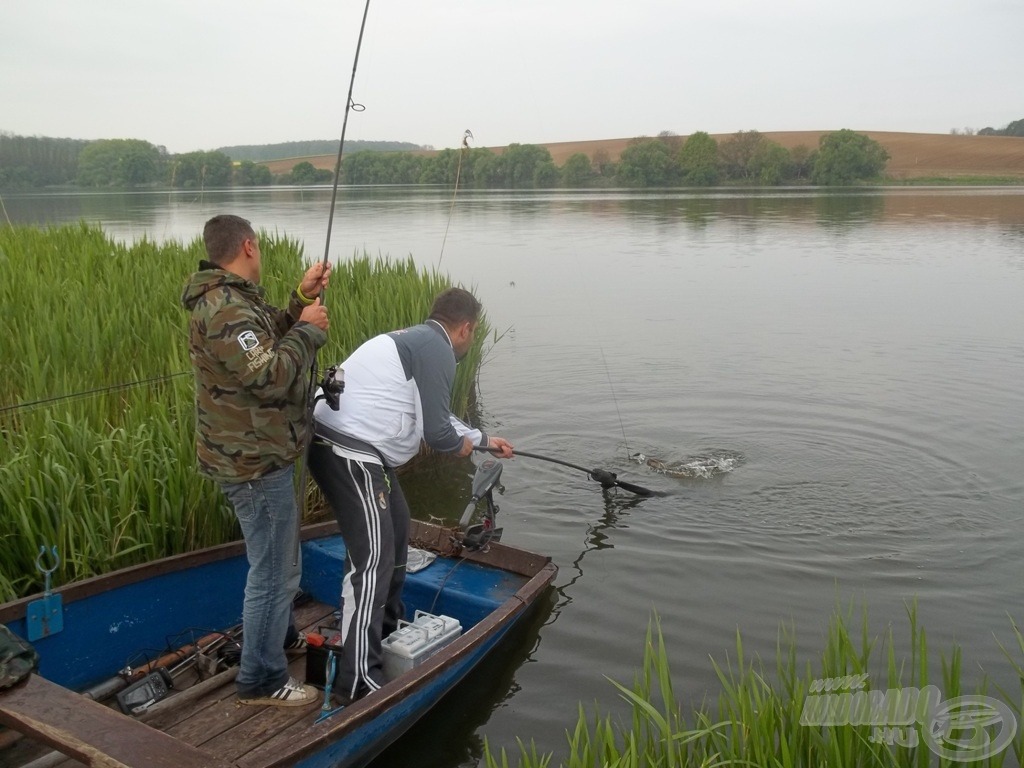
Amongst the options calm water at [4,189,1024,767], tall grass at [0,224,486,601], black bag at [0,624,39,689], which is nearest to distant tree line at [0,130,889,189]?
calm water at [4,189,1024,767]

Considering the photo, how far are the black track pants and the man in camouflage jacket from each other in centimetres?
19

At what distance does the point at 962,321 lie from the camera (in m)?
13.6

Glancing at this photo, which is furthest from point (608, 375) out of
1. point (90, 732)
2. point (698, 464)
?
point (90, 732)

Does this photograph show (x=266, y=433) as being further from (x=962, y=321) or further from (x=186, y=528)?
(x=962, y=321)

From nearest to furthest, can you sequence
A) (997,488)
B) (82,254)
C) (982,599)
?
(982,599), (997,488), (82,254)

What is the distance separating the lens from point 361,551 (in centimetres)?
395

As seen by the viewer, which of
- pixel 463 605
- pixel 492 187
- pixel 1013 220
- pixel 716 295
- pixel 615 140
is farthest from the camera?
pixel 615 140

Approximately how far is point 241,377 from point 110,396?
3214 mm

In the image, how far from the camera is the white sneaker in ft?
13.1

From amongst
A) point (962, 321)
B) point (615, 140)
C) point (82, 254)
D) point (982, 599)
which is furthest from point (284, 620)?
point (615, 140)

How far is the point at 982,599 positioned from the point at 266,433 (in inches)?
165

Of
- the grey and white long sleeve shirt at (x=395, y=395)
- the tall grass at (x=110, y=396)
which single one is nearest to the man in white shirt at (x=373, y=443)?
the grey and white long sleeve shirt at (x=395, y=395)

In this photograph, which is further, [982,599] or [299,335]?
[982,599]

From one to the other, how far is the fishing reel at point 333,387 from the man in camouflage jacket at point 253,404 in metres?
0.09
